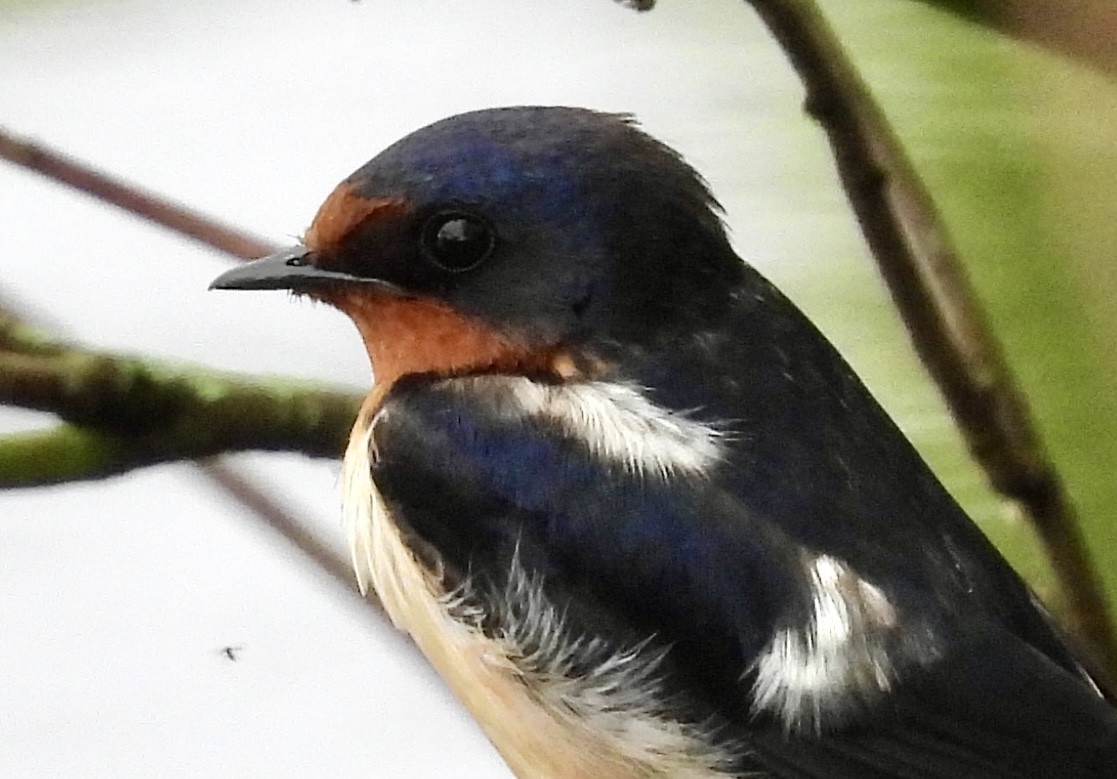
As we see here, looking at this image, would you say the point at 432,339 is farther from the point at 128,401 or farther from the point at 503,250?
the point at 128,401

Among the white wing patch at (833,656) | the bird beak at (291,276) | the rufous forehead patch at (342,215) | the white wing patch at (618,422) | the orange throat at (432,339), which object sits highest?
the rufous forehead patch at (342,215)

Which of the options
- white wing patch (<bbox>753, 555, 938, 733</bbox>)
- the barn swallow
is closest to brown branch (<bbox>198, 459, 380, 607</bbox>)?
the barn swallow

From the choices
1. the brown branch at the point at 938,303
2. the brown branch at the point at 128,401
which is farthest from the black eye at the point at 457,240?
the brown branch at the point at 938,303

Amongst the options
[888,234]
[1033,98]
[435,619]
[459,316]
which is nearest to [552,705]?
[435,619]

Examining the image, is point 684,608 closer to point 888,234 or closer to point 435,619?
point 435,619

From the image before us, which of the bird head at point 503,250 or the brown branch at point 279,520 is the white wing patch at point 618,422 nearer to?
the bird head at point 503,250

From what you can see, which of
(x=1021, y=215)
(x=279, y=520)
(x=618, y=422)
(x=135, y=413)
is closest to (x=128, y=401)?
(x=135, y=413)

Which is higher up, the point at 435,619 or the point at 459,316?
the point at 459,316
